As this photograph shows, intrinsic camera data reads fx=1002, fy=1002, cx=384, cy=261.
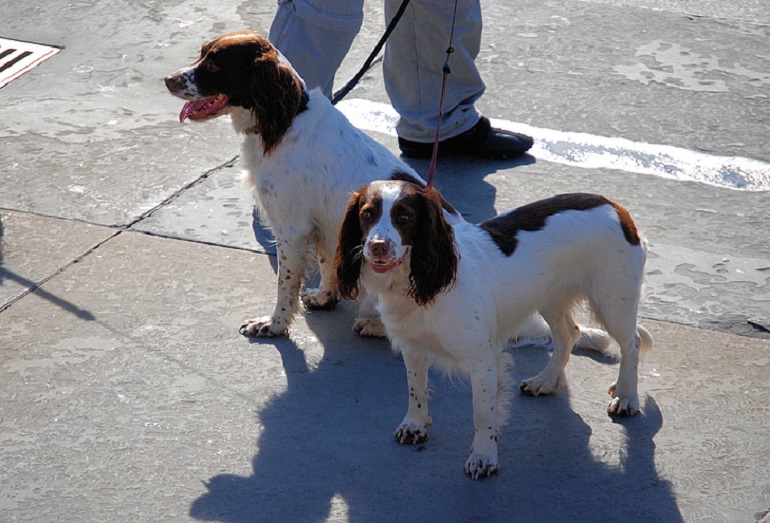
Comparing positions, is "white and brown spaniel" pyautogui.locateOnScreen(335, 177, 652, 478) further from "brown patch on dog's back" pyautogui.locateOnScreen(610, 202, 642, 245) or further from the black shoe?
the black shoe

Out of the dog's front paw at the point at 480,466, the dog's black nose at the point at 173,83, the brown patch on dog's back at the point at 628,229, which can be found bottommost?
the dog's front paw at the point at 480,466

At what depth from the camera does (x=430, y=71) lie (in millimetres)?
5859

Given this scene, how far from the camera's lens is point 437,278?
330 cm

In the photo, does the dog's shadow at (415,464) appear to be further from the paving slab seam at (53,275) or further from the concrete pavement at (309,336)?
the paving slab seam at (53,275)

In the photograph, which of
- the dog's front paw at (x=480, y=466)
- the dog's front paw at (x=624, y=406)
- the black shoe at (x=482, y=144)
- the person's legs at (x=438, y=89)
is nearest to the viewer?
the dog's front paw at (x=480, y=466)

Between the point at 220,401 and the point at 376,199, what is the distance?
1208mm

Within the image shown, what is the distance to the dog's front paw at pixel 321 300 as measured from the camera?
473cm

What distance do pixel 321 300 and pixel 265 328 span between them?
389mm

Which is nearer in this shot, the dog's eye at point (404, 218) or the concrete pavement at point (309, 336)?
the dog's eye at point (404, 218)

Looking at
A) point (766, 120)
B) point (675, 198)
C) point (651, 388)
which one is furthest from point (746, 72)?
point (651, 388)

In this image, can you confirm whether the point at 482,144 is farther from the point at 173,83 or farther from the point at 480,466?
A: the point at 480,466

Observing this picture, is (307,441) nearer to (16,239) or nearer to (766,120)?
(16,239)

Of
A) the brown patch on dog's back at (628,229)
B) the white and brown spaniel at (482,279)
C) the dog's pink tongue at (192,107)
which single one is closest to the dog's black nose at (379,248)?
the white and brown spaniel at (482,279)

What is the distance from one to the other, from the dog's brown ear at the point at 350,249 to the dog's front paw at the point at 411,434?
631 mm
